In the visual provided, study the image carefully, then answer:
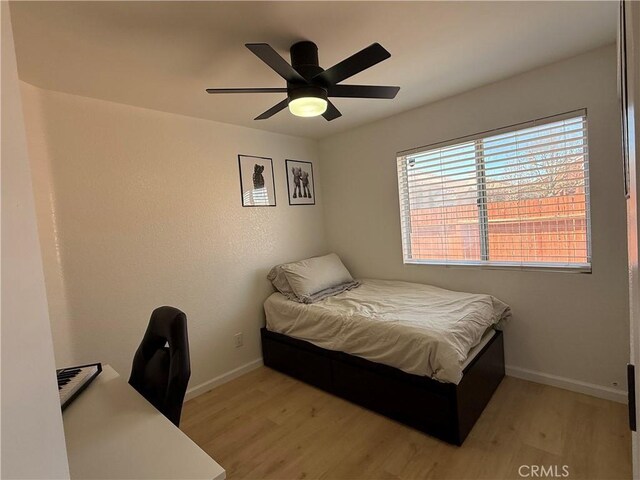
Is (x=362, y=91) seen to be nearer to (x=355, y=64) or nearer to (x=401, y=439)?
(x=355, y=64)

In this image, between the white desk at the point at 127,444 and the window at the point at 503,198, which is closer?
the white desk at the point at 127,444

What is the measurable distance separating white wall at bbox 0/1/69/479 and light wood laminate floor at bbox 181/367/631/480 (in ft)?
5.10

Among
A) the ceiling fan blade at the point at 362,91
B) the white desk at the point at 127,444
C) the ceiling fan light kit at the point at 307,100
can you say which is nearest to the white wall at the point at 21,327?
the white desk at the point at 127,444

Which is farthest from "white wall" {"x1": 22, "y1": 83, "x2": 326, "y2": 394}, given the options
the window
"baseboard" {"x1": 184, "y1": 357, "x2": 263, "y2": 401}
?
the window

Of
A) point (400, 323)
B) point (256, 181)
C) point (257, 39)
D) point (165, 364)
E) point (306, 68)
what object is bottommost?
point (400, 323)

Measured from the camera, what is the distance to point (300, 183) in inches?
135

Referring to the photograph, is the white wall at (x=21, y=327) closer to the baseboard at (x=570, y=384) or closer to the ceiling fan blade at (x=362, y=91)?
the ceiling fan blade at (x=362, y=91)

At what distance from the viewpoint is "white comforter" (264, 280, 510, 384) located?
1.84 m

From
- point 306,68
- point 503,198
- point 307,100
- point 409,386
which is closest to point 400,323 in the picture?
point 409,386

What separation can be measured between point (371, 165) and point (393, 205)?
0.49m

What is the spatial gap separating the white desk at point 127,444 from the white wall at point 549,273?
8.00ft

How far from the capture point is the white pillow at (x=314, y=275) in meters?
2.86

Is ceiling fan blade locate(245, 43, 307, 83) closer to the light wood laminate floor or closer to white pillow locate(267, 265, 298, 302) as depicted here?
white pillow locate(267, 265, 298, 302)

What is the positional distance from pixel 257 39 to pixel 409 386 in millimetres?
2166
